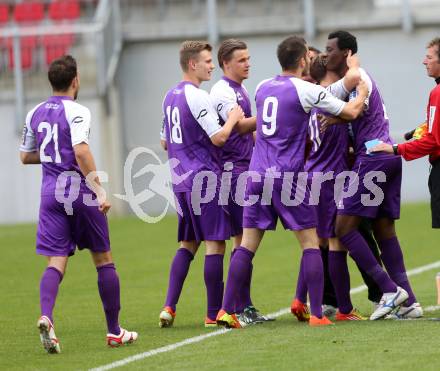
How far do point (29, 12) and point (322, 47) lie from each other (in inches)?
246

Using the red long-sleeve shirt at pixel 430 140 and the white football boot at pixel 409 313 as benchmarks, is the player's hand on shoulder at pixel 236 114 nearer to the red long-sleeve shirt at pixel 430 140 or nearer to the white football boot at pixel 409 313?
the red long-sleeve shirt at pixel 430 140

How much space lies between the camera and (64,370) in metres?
7.55

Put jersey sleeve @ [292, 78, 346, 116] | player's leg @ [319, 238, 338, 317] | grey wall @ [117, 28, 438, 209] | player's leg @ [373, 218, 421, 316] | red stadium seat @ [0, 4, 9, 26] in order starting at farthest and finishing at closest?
1. red stadium seat @ [0, 4, 9, 26]
2. grey wall @ [117, 28, 438, 209]
3. player's leg @ [319, 238, 338, 317]
4. player's leg @ [373, 218, 421, 316]
5. jersey sleeve @ [292, 78, 346, 116]

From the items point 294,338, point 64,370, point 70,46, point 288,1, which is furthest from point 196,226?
point 288,1

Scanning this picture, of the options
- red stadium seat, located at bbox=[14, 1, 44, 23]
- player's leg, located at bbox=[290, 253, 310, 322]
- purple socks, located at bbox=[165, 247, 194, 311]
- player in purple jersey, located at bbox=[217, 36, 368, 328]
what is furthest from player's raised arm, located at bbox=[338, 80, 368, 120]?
red stadium seat, located at bbox=[14, 1, 44, 23]

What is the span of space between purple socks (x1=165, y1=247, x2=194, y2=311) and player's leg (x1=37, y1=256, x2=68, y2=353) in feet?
A: 4.61

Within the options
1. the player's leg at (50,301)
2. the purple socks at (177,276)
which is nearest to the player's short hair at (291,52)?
the purple socks at (177,276)

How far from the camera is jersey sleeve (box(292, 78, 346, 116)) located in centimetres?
886

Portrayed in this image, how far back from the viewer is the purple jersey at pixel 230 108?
31.2ft

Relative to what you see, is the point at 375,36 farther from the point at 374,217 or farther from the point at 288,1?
the point at 374,217

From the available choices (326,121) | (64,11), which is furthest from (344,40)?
(64,11)

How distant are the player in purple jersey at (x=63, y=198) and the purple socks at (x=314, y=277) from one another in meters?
1.44

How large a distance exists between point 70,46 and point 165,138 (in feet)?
43.8

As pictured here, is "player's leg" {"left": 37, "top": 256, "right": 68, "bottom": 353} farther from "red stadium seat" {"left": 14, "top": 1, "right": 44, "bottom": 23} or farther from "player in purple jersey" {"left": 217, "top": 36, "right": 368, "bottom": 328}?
"red stadium seat" {"left": 14, "top": 1, "right": 44, "bottom": 23}
